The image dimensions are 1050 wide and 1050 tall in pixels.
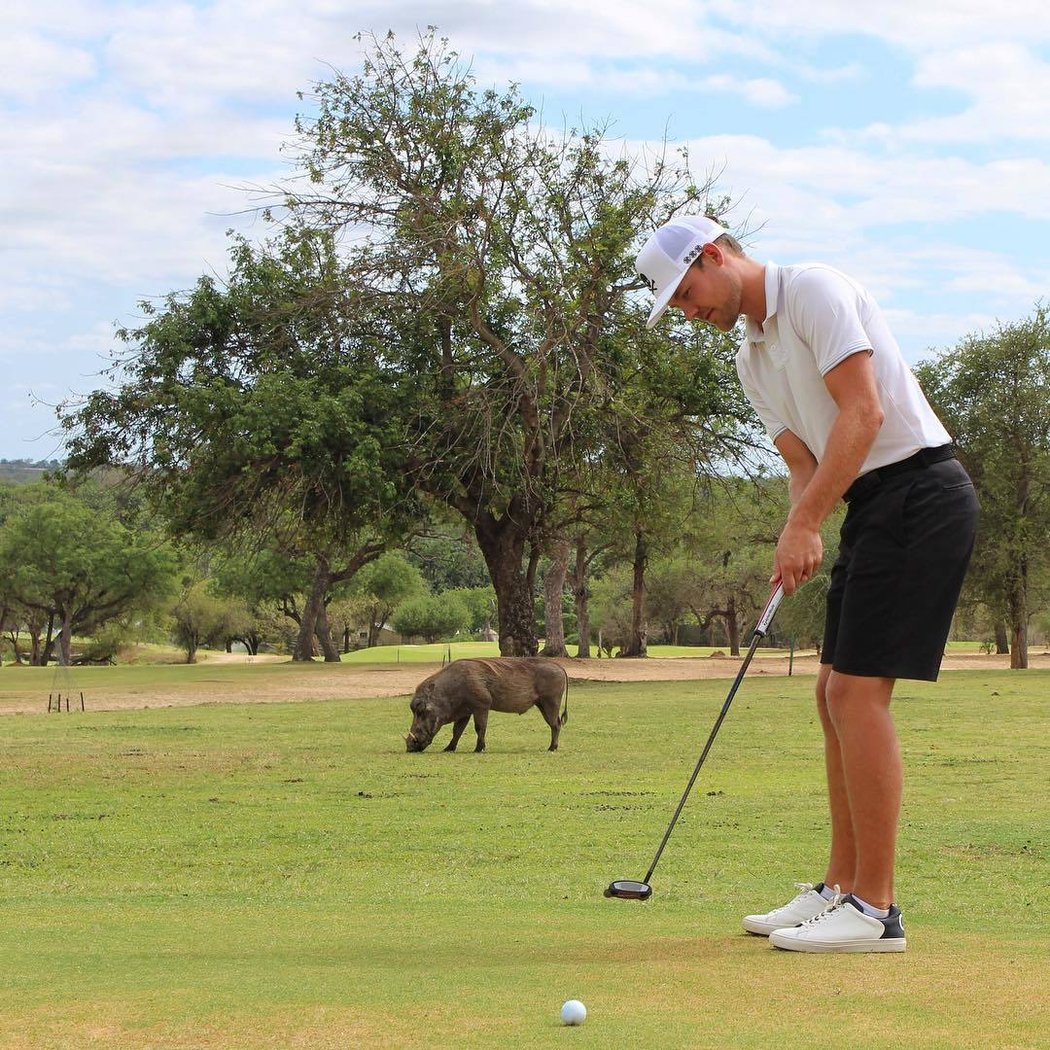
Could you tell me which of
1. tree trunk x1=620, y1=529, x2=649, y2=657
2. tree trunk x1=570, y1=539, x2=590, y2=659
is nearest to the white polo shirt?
tree trunk x1=620, y1=529, x2=649, y2=657

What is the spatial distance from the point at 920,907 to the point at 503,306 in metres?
27.8

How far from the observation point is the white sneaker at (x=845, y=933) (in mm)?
4758

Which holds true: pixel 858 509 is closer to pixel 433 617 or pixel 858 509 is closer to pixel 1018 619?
pixel 1018 619

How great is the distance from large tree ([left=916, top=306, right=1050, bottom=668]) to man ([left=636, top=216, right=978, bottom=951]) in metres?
41.3

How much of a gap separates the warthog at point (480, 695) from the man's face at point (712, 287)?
40.3 ft

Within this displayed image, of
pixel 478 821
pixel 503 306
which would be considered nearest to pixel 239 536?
pixel 503 306

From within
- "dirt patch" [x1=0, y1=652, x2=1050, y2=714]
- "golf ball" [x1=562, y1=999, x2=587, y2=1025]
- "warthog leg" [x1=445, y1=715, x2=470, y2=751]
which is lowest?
→ "dirt patch" [x1=0, y1=652, x2=1050, y2=714]

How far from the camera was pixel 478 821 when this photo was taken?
36.0 ft

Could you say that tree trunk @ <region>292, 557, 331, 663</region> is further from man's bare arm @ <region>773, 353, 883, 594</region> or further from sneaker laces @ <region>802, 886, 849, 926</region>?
man's bare arm @ <region>773, 353, 883, 594</region>

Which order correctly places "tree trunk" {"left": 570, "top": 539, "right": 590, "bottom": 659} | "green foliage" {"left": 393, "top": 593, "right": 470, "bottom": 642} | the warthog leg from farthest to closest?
"green foliage" {"left": 393, "top": 593, "right": 470, "bottom": 642}, "tree trunk" {"left": 570, "top": 539, "right": 590, "bottom": 659}, the warthog leg

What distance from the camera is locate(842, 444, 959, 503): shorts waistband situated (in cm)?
501

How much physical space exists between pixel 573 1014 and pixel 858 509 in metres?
2.24

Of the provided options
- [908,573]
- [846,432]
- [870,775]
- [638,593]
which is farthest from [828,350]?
[638,593]

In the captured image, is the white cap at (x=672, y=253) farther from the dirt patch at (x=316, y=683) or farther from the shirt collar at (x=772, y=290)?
the dirt patch at (x=316, y=683)
